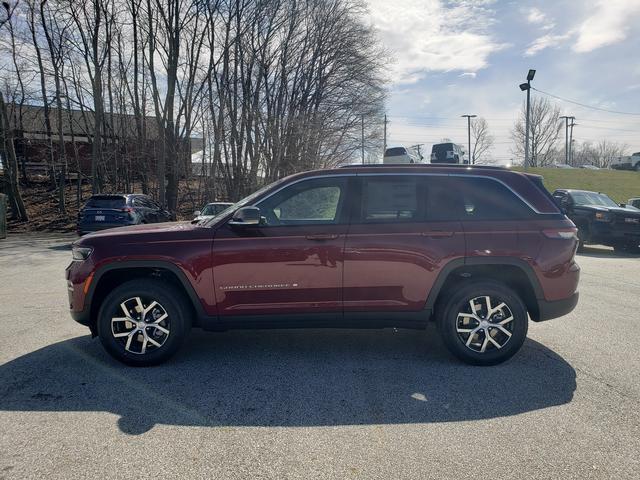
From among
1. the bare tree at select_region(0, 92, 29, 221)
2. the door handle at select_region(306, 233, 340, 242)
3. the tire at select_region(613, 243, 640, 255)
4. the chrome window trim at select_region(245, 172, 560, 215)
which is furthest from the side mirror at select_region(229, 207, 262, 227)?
the bare tree at select_region(0, 92, 29, 221)

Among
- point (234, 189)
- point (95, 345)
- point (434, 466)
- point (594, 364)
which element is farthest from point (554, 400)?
point (234, 189)

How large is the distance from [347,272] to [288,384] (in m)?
1.14

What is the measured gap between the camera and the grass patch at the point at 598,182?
3650 cm

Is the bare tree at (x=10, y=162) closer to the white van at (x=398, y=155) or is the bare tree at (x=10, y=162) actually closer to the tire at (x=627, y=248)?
the white van at (x=398, y=155)

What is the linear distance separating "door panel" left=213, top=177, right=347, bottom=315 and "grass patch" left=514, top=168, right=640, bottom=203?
3589cm

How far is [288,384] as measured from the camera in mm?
3727

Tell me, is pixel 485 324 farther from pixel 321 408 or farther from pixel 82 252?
pixel 82 252

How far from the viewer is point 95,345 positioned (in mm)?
4688

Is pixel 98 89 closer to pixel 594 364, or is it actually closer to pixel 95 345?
pixel 95 345

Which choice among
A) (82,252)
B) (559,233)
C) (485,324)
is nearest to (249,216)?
(82,252)

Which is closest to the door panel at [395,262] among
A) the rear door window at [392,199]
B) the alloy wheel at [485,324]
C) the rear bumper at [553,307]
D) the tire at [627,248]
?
the rear door window at [392,199]

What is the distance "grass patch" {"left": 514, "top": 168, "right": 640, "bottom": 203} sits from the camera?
36.5 meters

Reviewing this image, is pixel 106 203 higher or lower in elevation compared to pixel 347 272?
higher

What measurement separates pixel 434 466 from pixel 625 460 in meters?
1.19
